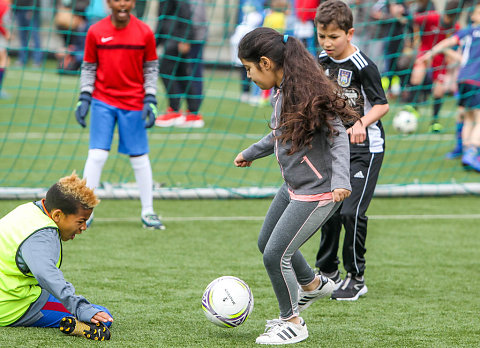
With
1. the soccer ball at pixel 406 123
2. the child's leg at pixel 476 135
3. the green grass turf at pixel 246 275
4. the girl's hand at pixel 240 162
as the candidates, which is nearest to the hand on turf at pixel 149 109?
the green grass turf at pixel 246 275

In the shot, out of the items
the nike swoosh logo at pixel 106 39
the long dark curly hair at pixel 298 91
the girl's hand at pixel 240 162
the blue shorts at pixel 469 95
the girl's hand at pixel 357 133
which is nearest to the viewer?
the long dark curly hair at pixel 298 91

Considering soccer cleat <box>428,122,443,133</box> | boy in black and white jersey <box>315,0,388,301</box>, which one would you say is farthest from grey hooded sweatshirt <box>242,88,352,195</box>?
soccer cleat <box>428,122,443,133</box>

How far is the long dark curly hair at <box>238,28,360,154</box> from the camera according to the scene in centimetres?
335

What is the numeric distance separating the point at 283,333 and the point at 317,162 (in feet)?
2.58

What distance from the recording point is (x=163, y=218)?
6293 millimetres

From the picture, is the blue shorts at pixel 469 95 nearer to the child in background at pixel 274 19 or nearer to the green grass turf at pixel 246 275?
the green grass turf at pixel 246 275

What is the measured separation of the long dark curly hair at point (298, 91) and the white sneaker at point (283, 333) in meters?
0.80

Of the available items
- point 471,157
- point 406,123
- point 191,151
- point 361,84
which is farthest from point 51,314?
point 406,123

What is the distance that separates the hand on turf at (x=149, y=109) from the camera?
557 cm

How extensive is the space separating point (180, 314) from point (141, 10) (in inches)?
378

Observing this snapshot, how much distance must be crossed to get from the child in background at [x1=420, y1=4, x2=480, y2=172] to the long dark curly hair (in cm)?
508

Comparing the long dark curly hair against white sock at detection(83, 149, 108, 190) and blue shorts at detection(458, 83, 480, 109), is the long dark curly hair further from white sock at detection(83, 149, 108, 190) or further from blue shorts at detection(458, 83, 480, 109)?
blue shorts at detection(458, 83, 480, 109)

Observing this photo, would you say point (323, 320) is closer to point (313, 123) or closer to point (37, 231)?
point (313, 123)

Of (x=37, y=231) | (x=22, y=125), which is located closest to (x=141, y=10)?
(x=22, y=125)
